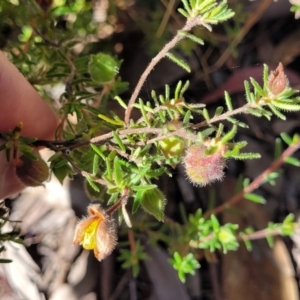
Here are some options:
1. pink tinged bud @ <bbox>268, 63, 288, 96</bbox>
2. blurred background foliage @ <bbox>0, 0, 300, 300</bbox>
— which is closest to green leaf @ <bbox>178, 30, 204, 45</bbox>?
pink tinged bud @ <bbox>268, 63, 288, 96</bbox>

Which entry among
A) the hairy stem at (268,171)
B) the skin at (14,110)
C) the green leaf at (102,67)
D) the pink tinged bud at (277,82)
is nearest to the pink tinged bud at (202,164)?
the pink tinged bud at (277,82)

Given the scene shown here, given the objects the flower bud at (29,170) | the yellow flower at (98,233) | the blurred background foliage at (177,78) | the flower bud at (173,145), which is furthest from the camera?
the blurred background foliage at (177,78)

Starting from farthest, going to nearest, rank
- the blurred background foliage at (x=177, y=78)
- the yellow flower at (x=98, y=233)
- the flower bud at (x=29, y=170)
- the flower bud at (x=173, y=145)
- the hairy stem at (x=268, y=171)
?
the blurred background foliage at (x=177, y=78)
the hairy stem at (x=268, y=171)
the flower bud at (x=29, y=170)
the flower bud at (x=173, y=145)
the yellow flower at (x=98, y=233)

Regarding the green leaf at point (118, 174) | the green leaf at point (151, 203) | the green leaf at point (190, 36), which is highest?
the green leaf at point (190, 36)

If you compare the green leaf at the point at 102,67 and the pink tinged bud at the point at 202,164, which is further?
the green leaf at the point at 102,67

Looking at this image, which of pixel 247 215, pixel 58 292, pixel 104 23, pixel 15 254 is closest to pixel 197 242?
pixel 247 215

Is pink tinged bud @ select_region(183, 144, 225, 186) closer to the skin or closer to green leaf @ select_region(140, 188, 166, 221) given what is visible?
green leaf @ select_region(140, 188, 166, 221)

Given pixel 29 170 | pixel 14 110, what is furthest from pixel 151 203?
pixel 14 110

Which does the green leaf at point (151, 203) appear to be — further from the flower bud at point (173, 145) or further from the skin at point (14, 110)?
the skin at point (14, 110)
